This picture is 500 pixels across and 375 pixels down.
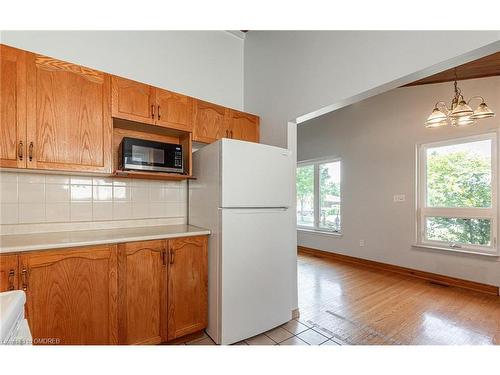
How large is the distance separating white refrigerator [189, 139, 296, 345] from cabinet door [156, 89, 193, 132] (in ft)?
1.08

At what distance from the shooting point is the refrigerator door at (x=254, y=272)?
181cm

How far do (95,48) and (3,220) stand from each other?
1540 millimetres

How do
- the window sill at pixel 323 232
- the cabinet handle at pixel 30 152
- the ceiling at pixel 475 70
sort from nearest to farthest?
the cabinet handle at pixel 30 152 → the ceiling at pixel 475 70 → the window sill at pixel 323 232

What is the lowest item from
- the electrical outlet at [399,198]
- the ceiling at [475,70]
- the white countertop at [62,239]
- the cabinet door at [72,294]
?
the cabinet door at [72,294]

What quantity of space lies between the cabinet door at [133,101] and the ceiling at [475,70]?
3.31 metres

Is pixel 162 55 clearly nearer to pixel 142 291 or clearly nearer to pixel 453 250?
pixel 142 291

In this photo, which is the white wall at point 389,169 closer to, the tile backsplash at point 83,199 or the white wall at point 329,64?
the white wall at point 329,64

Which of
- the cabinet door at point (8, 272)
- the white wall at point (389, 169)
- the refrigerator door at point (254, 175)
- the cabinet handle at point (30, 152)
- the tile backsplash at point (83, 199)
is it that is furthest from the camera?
the white wall at point (389, 169)

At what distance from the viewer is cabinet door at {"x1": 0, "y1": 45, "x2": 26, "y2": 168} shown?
1.45 meters

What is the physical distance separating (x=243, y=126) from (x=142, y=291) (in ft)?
5.93

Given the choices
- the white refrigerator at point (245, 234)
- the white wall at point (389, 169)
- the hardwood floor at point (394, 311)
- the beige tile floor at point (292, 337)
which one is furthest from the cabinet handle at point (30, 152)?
the white wall at point (389, 169)

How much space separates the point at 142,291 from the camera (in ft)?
5.42

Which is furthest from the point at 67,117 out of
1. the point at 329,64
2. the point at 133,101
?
the point at 329,64
